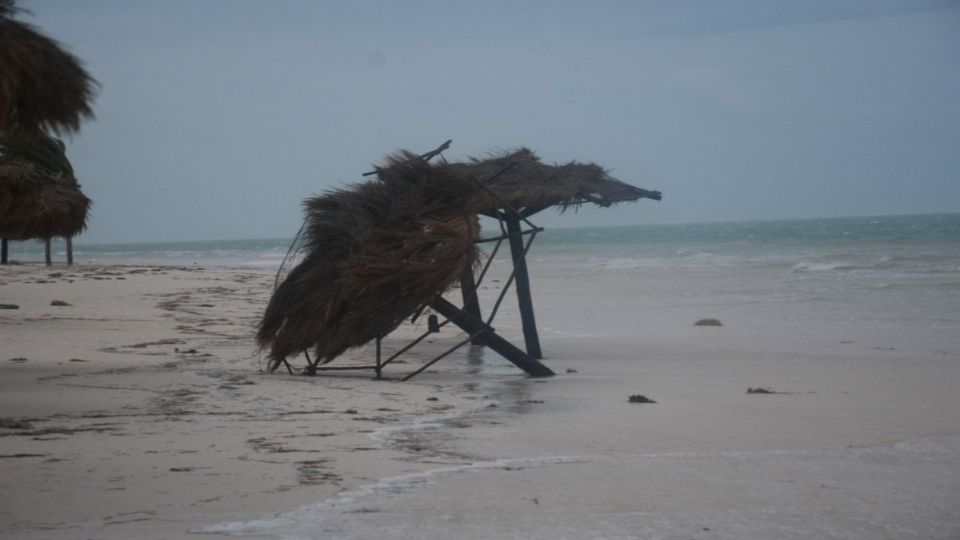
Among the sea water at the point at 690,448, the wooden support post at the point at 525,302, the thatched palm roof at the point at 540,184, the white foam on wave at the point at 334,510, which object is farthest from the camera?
the wooden support post at the point at 525,302

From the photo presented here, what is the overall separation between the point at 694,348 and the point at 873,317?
5.78 m

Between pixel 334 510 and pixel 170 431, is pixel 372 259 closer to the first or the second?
pixel 170 431

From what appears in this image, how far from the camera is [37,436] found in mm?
6730

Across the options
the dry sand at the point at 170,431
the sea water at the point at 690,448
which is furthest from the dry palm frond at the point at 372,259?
the sea water at the point at 690,448

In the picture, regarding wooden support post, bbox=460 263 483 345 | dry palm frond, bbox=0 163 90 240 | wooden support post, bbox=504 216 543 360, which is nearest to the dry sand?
wooden support post, bbox=460 263 483 345

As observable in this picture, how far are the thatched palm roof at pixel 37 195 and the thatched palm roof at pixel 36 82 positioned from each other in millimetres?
7793

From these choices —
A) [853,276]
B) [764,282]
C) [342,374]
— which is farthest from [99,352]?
[853,276]

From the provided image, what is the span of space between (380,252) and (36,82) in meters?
4.67

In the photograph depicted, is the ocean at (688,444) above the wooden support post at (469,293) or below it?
below

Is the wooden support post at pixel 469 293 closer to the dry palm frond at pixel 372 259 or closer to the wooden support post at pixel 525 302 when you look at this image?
the wooden support post at pixel 525 302

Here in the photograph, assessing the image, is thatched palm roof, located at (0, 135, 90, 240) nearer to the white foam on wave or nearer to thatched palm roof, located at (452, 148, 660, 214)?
thatched palm roof, located at (452, 148, 660, 214)

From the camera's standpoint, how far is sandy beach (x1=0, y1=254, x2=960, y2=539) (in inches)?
203

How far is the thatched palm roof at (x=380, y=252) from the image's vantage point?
34.0ft

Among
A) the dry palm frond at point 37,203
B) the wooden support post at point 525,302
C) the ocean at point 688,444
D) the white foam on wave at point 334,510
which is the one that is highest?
the dry palm frond at point 37,203
